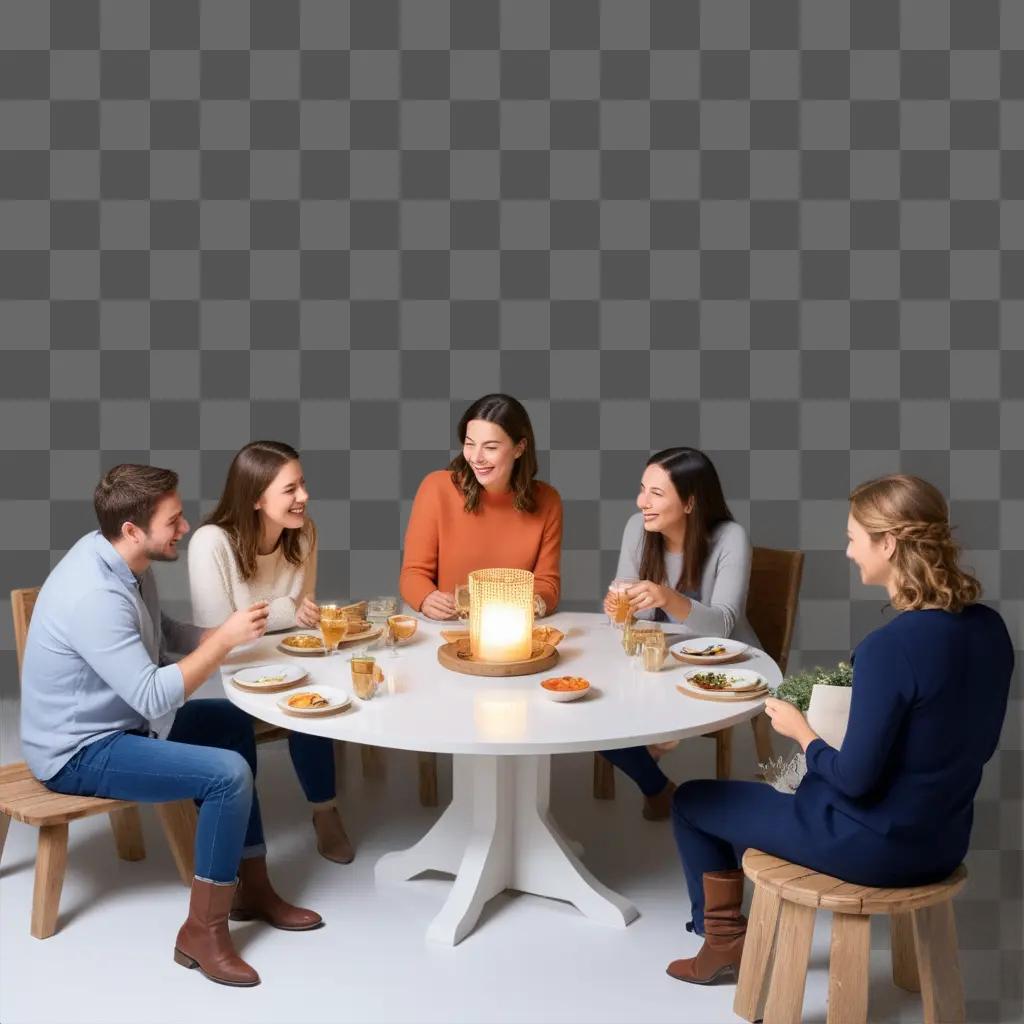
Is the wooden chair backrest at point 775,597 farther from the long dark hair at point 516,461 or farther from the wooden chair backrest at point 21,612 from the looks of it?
the wooden chair backrest at point 21,612

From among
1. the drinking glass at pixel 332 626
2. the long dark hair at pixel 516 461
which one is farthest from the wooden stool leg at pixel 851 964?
the long dark hair at pixel 516 461

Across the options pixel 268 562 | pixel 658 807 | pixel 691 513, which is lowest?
pixel 658 807

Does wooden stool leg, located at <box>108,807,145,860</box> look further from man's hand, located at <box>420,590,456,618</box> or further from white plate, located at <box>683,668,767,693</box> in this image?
white plate, located at <box>683,668,767,693</box>

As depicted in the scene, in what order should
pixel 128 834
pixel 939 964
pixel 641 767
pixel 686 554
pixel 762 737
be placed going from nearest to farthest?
pixel 939 964
pixel 128 834
pixel 686 554
pixel 641 767
pixel 762 737

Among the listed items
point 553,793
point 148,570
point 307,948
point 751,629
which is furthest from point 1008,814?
point 148,570

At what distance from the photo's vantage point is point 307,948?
4.01m

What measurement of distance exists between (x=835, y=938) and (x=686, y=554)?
1913mm

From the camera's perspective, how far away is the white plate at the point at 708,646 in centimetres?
420

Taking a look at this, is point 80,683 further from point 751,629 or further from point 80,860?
point 751,629

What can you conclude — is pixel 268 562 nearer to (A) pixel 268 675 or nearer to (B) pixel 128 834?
(A) pixel 268 675

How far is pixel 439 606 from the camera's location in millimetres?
4812

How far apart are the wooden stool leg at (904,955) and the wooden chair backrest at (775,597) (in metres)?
1.55

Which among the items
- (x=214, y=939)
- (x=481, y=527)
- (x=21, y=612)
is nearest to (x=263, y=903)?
(x=214, y=939)

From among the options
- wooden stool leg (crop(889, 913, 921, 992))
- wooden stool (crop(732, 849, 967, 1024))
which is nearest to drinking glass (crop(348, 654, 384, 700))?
wooden stool (crop(732, 849, 967, 1024))
